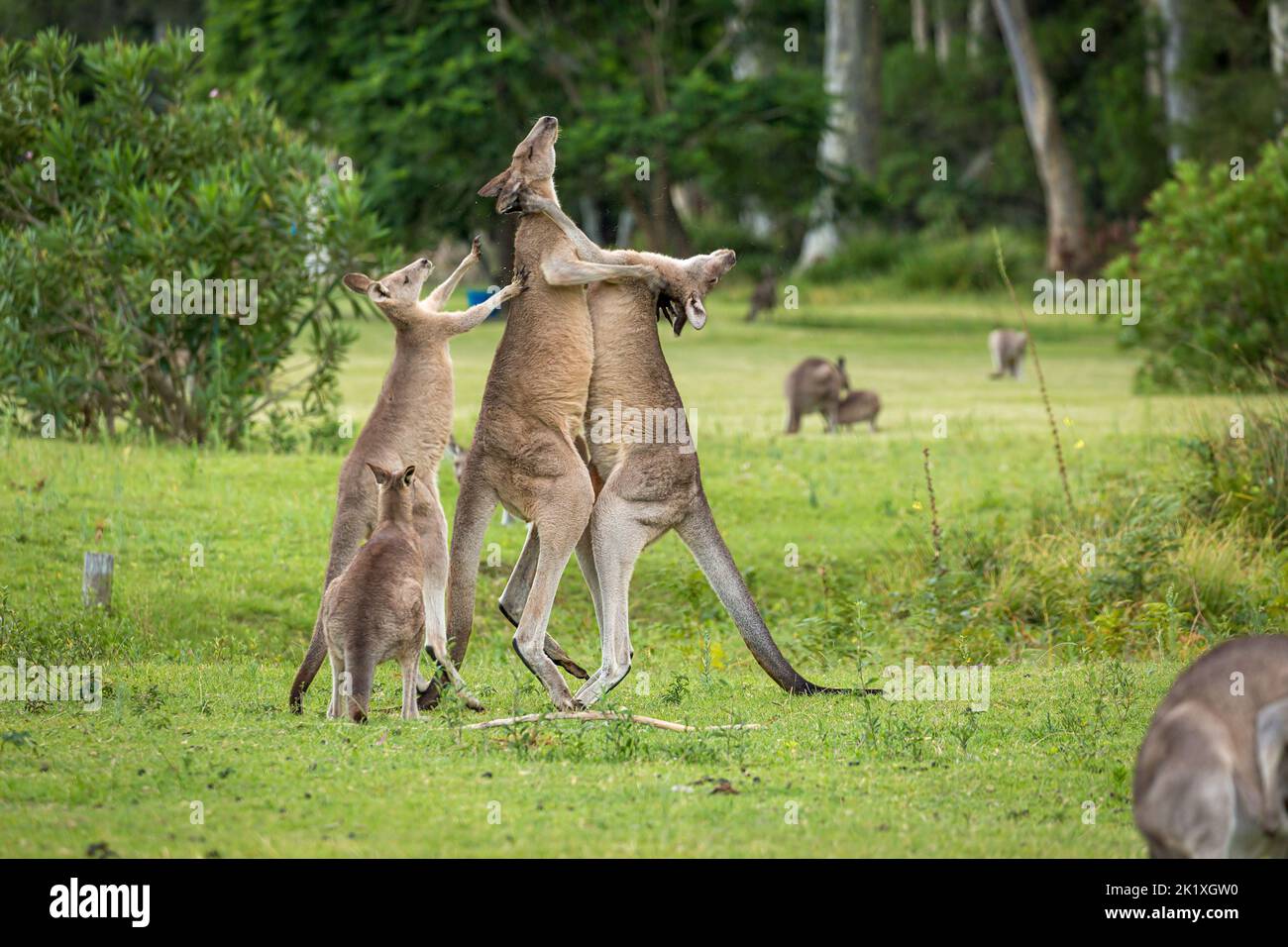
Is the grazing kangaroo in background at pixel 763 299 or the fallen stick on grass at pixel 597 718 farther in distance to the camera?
the grazing kangaroo in background at pixel 763 299

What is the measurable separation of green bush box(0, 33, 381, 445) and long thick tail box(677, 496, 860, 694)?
7.62 meters

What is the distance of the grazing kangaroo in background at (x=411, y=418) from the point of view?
8773mm

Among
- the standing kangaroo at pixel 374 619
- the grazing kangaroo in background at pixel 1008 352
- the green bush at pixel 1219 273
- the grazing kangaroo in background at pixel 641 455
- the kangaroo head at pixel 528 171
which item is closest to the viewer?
the standing kangaroo at pixel 374 619

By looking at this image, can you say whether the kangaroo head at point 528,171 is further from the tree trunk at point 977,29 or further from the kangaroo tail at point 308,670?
the tree trunk at point 977,29

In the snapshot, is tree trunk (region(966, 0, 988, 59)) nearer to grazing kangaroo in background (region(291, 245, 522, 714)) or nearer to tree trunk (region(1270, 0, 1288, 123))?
tree trunk (region(1270, 0, 1288, 123))

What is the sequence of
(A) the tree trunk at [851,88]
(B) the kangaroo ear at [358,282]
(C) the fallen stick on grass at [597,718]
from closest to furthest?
1. (C) the fallen stick on grass at [597,718]
2. (B) the kangaroo ear at [358,282]
3. (A) the tree trunk at [851,88]

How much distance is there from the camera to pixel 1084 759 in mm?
7328

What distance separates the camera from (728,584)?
8.64 meters

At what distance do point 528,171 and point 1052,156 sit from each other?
105 feet

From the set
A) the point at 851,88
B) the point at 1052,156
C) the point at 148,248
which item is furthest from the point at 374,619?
the point at 851,88

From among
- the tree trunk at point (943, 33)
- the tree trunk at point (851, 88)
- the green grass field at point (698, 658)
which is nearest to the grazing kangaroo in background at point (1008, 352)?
the green grass field at point (698, 658)

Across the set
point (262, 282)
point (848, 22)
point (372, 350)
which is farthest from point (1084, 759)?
point (848, 22)

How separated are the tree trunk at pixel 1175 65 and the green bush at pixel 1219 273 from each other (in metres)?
14.7

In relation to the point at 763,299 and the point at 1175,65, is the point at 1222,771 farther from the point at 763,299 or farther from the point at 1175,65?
the point at 1175,65
